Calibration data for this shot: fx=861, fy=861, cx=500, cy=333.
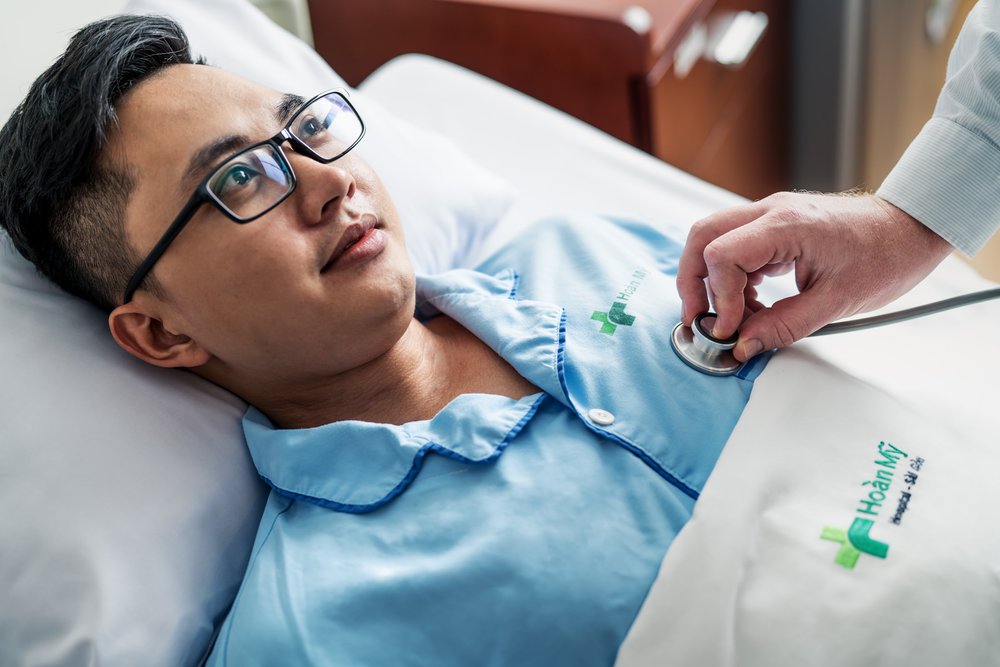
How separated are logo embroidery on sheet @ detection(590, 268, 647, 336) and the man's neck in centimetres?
12

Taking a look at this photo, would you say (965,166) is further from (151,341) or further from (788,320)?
(151,341)

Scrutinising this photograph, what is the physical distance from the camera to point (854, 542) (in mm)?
812

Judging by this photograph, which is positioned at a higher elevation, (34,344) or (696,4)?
(696,4)

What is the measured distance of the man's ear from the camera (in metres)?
1.00

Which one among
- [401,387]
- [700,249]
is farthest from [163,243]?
[700,249]

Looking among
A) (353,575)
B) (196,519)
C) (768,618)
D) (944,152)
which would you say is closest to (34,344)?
(196,519)

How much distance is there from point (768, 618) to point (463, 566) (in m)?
0.29

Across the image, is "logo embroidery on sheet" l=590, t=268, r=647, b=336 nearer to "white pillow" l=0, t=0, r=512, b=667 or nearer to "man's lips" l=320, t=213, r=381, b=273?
"man's lips" l=320, t=213, r=381, b=273

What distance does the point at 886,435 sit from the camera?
900 mm

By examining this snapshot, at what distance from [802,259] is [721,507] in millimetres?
286

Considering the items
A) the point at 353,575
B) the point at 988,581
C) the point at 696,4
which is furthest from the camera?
the point at 696,4

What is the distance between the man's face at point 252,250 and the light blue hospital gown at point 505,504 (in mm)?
116

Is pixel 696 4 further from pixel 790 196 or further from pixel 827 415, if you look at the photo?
pixel 827 415

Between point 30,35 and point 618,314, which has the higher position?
point 30,35
